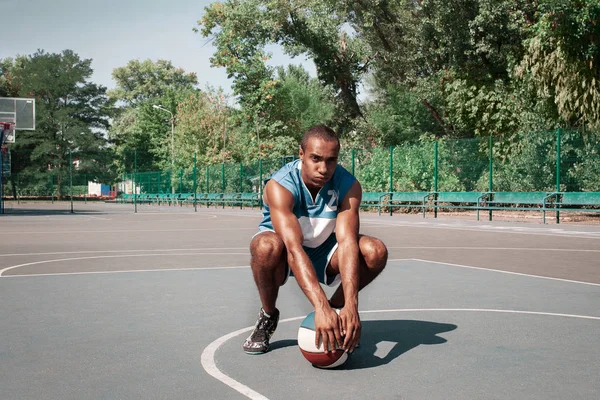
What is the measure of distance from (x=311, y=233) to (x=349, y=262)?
1.49ft

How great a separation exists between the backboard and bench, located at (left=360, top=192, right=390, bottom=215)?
1529 centimetres

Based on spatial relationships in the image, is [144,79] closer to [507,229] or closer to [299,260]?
[507,229]

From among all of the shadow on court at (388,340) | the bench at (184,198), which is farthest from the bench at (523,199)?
the bench at (184,198)

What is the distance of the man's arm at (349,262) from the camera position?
13.2ft

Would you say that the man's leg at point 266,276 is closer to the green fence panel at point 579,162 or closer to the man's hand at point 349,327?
the man's hand at point 349,327

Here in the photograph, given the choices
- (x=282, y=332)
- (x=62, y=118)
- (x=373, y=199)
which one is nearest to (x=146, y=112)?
(x=62, y=118)

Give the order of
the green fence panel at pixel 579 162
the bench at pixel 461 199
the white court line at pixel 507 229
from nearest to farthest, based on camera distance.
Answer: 1. the white court line at pixel 507 229
2. the green fence panel at pixel 579 162
3. the bench at pixel 461 199

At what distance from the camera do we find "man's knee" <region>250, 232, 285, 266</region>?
14.6ft

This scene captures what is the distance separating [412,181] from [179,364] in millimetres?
23205

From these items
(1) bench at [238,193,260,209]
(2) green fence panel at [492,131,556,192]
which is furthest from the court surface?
(1) bench at [238,193,260,209]

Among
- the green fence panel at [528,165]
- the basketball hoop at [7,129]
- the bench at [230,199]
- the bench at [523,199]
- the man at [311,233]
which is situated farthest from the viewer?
the bench at [230,199]

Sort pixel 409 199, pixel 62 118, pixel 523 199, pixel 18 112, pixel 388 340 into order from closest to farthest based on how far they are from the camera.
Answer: pixel 388 340 < pixel 523 199 < pixel 409 199 < pixel 18 112 < pixel 62 118

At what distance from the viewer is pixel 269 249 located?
4.46m

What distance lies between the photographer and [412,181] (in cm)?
2698
